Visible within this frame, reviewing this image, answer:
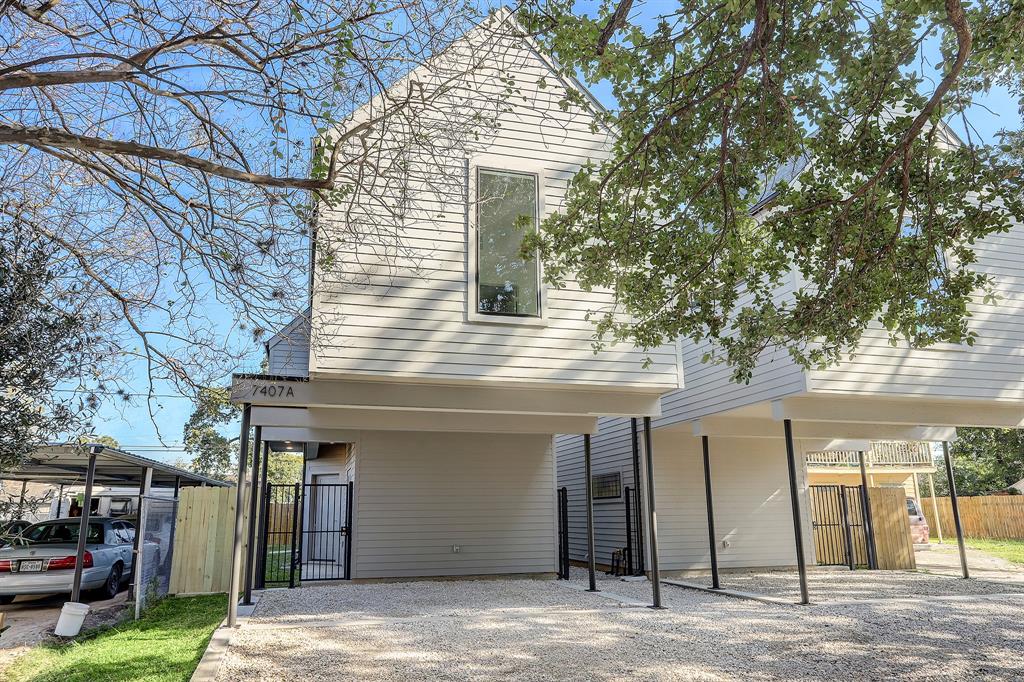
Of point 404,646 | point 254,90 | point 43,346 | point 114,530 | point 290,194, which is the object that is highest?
point 254,90

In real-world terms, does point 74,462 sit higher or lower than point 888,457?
lower

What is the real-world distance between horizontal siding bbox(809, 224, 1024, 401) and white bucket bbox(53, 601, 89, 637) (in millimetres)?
9935

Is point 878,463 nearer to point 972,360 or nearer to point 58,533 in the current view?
point 972,360

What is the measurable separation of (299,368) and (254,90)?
5332 millimetres

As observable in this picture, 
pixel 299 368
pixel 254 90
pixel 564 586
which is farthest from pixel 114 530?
pixel 254 90

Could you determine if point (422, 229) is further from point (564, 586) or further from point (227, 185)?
point (564, 586)

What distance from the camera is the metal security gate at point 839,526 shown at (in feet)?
51.8

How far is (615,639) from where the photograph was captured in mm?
7504

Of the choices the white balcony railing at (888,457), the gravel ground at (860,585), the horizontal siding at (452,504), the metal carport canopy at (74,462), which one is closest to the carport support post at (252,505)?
the metal carport canopy at (74,462)

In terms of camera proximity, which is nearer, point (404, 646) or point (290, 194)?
point (290, 194)

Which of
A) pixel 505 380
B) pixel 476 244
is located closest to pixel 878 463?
pixel 505 380

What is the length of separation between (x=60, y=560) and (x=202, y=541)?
2113 millimetres

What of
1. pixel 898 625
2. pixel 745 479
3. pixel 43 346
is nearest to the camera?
pixel 43 346

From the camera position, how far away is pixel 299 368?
10258 millimetres
